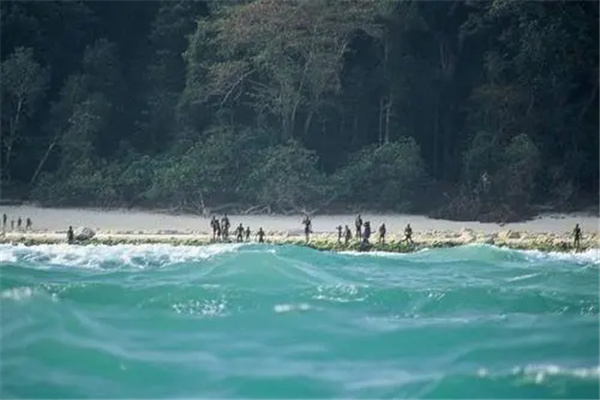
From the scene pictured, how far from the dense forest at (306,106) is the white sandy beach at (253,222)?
0.76 meters

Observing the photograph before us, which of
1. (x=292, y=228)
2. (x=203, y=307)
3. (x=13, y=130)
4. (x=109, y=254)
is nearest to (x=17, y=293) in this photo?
(x=203, y=307)

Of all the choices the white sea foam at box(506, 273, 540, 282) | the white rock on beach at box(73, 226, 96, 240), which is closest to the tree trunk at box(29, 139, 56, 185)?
the white rock on beach at box(73, 226, 96, 240)

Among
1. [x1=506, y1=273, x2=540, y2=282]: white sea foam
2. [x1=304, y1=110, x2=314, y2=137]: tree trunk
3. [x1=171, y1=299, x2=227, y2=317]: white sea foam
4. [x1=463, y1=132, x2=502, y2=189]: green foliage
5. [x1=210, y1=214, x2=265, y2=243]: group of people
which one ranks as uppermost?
[x1=304, y1=110, x2=314, y2=137]: tree trunk

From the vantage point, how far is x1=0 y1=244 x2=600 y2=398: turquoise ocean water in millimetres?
8453

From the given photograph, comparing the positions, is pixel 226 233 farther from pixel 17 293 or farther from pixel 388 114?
pixel 388 114

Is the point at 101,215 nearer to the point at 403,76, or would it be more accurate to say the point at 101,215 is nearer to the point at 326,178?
the point at 326,178

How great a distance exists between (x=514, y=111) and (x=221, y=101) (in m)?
9.63

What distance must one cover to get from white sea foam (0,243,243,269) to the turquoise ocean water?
0.68 feet

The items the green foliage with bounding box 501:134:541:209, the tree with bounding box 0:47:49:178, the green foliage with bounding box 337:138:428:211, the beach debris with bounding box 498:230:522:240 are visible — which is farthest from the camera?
the tree with bounding box 0:47:49:178

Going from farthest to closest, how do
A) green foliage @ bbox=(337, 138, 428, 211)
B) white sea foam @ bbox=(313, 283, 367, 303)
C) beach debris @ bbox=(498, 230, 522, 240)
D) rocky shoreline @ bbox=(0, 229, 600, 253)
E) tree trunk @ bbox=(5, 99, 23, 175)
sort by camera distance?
tree trunk @ bbox=(5, 99, 23, 175) → green foliage @ bbox=(337, 138, 428, 211) → beach debris @ bbox=(498, 230, 522, 240) → rocky shoreline @ bbox=(0, 229, 600, 253) → white sea foam @ bbox=(313, 283, 367, 303)

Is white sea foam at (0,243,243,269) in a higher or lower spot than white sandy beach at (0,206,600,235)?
lower

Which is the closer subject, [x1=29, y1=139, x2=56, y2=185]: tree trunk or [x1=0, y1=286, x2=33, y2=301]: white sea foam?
[x1=0, y1=286, x2=33, y2=301]: white sea foam

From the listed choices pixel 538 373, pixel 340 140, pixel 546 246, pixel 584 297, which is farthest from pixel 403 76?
pixel 538 373

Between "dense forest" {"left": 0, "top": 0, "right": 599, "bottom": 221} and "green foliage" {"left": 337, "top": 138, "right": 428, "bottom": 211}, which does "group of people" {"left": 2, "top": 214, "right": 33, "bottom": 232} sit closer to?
"dense forest" {"left": 0, "top": 0, "right": 599, "bottom": 221}
